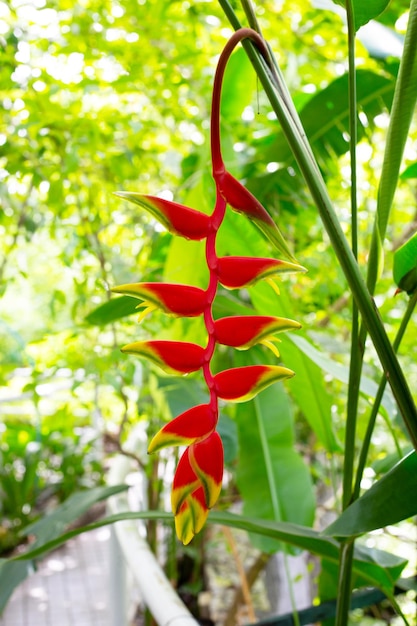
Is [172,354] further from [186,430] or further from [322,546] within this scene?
[322,546]

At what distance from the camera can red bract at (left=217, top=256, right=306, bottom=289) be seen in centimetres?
24

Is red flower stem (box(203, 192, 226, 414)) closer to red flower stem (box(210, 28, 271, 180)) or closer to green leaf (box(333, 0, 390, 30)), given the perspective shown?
red flower stem (box(210, 28, 271, 180))

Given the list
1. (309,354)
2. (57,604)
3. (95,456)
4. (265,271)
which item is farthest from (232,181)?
(95,456)

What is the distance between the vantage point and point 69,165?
0.78 meters

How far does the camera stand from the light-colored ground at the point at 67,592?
7.27ft

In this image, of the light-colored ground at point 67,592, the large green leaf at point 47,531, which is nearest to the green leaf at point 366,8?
the large green leaf at point 47,531

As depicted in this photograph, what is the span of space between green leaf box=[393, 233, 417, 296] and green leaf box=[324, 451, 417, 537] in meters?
0.10

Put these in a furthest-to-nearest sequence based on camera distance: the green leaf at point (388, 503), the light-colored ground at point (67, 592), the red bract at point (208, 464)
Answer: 1. the light-colored ground at point (67, 592)
2. the green leaf at point (388, 503)
3. the red bract at point (208, 464)

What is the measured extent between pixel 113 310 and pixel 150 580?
0.27 m

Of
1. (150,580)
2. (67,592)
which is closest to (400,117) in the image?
(150,580)

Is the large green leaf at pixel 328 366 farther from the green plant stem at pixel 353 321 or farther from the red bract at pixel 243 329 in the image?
the red bract at pixel 243 329

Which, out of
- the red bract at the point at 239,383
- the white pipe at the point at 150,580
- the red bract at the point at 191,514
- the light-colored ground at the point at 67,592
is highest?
the red bract at the point at 239,383

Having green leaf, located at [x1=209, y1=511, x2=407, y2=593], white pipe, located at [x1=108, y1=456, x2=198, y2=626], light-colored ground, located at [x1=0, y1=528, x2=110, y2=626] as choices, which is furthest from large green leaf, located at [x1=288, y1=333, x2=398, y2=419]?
light-colored ground, located at [x1=0, y1=528, x2=110, y2=626]

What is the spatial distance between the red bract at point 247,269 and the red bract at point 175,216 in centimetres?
2
